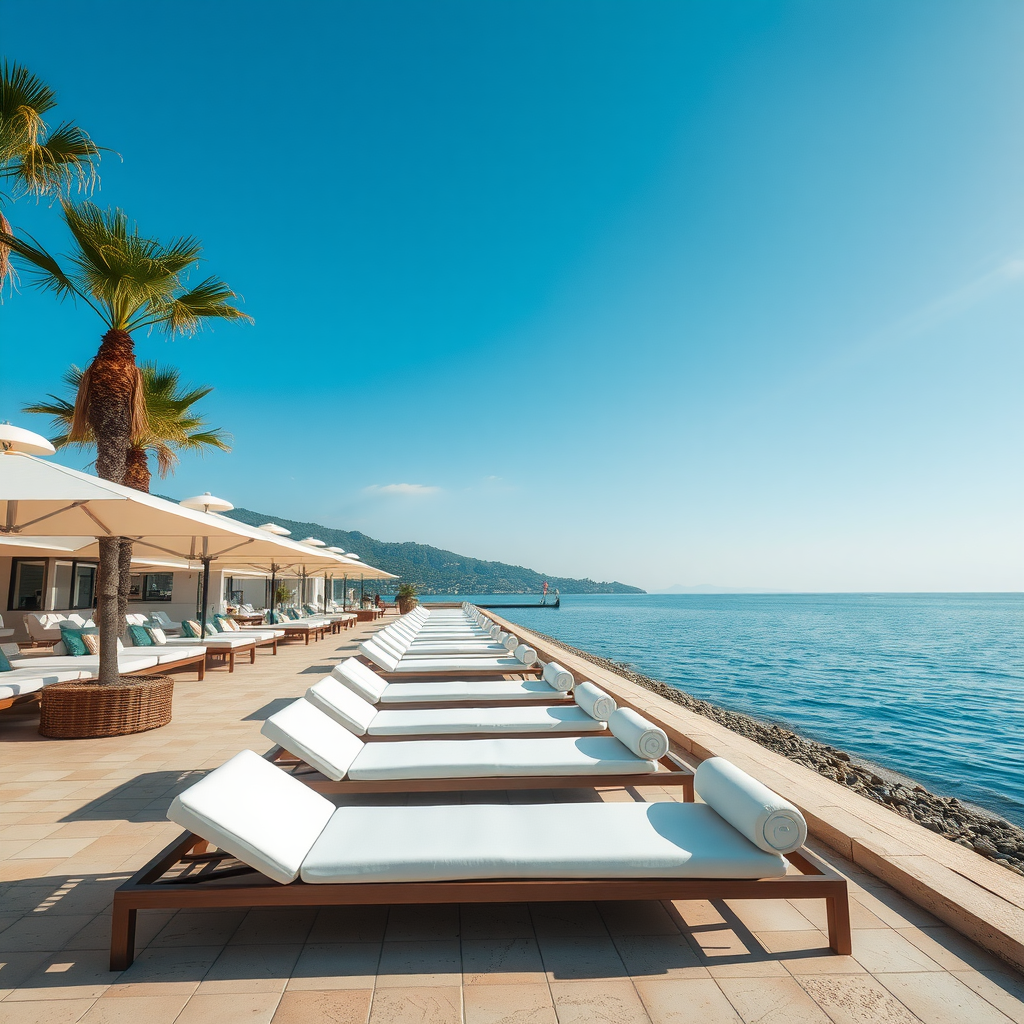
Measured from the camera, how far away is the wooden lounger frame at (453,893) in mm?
2271

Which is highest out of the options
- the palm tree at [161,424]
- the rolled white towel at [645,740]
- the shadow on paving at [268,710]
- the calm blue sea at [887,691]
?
the palm tree at [161,424]

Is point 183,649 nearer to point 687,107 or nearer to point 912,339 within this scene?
point 687,107

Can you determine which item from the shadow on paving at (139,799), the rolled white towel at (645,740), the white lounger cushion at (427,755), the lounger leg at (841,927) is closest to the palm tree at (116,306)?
the shadow on paving at (139,799)

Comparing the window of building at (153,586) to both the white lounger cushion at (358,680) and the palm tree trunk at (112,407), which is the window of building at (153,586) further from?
the white lounger cushion at (358,680)

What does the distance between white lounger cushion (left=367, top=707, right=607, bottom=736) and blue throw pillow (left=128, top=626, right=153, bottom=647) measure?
23.5 feet

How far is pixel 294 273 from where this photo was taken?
17.4 meters

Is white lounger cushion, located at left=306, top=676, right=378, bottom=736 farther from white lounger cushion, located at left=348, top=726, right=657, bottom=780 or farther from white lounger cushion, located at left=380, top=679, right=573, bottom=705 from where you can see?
white lounger cushion, located at left=380, top=679, right=573, bottom=705

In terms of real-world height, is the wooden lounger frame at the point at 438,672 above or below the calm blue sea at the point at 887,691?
above

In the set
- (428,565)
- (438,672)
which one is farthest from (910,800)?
(428,565)

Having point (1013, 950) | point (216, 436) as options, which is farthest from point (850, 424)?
point (1013, 950)

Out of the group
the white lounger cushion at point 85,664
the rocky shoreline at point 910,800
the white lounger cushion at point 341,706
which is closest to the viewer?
the white lounger cushion at point 341,706

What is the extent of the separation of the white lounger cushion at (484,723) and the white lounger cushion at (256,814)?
1650 mm

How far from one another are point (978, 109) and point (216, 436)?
543 inches

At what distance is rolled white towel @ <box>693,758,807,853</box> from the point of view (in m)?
2.50
